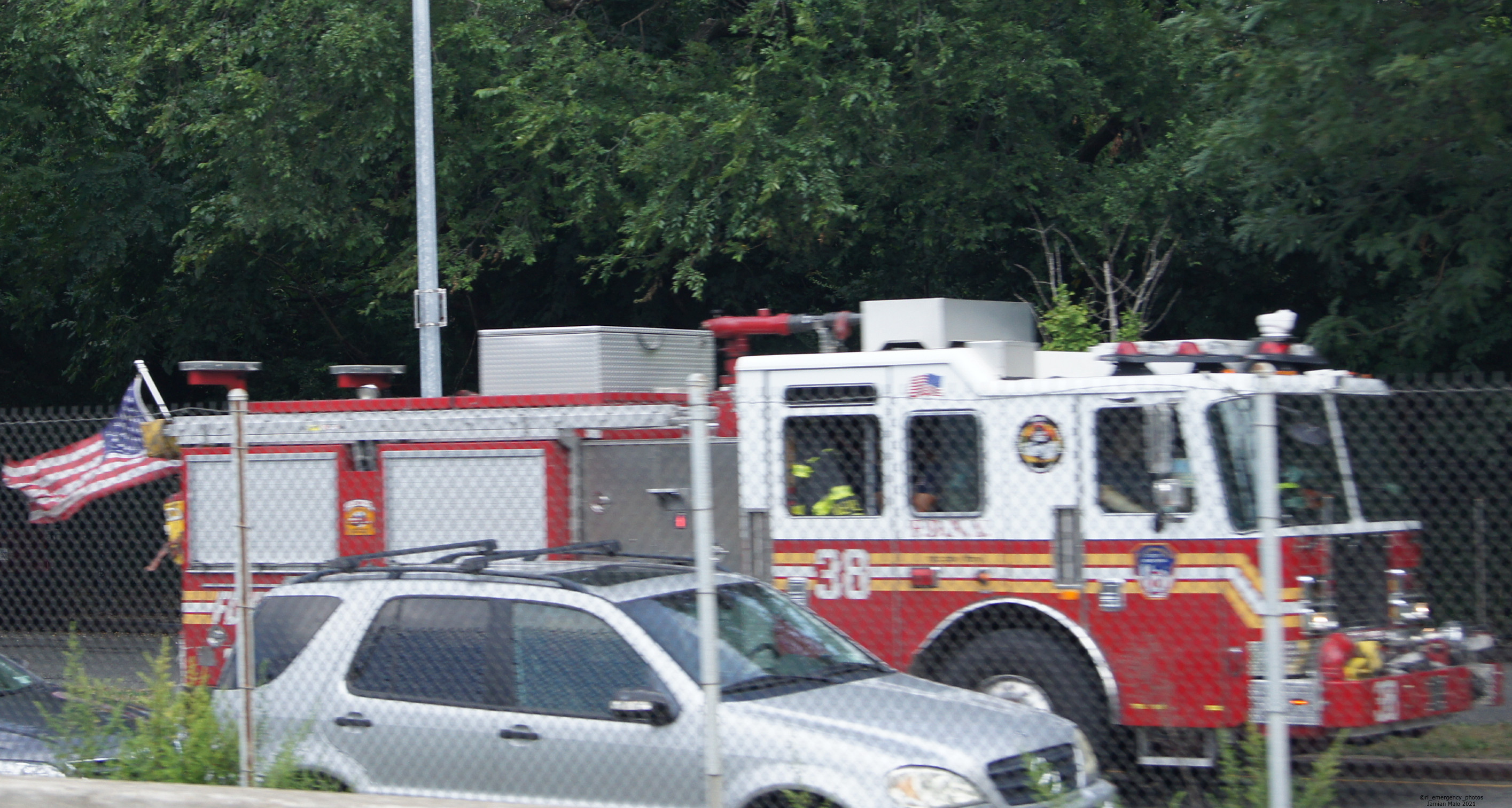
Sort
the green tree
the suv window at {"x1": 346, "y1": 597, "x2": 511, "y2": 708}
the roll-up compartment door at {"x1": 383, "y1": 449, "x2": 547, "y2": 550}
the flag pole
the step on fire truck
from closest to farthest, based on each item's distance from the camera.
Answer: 1. the suv window at {"x1": 346, "y1": 597, "x2": 511, "y2": 708}
2. the step on fire truck
3. the roll-up compartment door at {"x1": 383, "y1": 449, "x2": 547, "y2": 550}
4. the flag pole
5. the green tree

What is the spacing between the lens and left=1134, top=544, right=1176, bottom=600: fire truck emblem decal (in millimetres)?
7359

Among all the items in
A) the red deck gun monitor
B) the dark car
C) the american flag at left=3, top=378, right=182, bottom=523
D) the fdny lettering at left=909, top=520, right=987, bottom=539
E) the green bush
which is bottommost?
the dark car

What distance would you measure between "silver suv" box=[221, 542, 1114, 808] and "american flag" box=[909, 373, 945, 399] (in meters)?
2.26

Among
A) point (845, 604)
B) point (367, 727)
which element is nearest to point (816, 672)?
point (367, 727)

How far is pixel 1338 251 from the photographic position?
12.7m

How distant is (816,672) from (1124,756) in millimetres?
2685

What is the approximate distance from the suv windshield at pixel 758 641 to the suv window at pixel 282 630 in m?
1.35

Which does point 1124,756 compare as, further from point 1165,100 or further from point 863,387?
point 1165,100

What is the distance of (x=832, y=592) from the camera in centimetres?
814

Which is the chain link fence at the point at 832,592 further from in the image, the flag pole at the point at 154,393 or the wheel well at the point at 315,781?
the flag pole at the point at 154,393

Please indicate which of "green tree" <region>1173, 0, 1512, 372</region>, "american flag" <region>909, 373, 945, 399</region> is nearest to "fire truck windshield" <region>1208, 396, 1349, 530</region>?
"american flag" <region>909, 373, 945, 399</region>

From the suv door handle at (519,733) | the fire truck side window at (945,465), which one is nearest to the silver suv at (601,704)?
the suv door handle at (519,733)

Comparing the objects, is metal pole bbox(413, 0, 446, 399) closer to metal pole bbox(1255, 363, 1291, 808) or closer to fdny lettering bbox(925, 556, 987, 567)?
fdny lettering bbox(925, 556, 987, 567)

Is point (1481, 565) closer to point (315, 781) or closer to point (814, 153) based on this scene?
point (315, 781)
